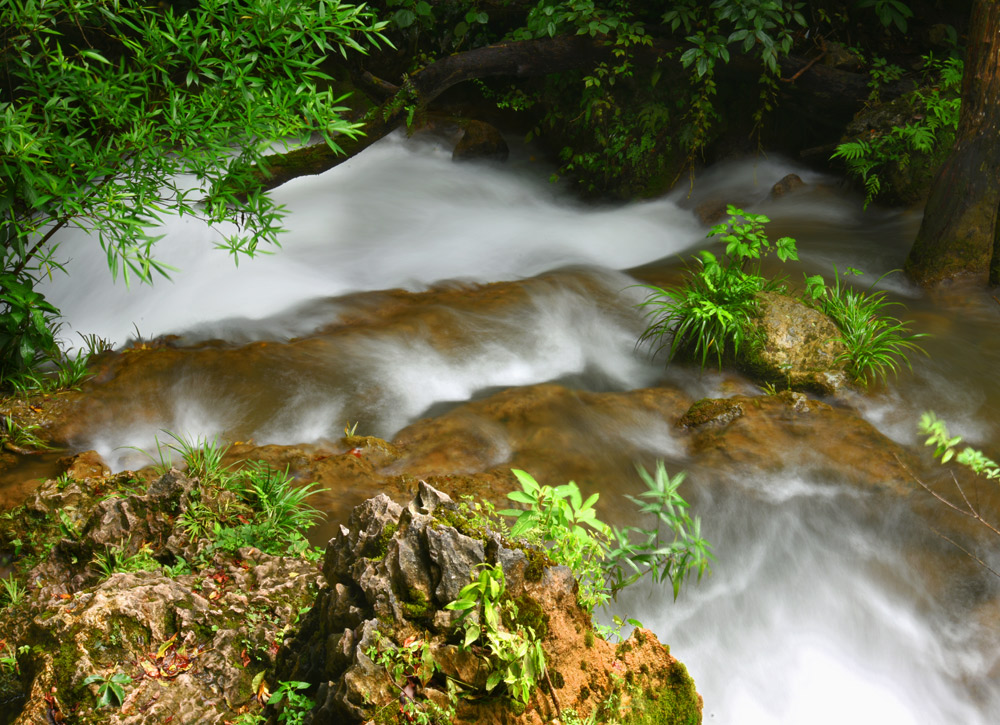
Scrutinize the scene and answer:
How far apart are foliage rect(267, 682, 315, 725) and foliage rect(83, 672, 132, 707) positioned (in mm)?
444

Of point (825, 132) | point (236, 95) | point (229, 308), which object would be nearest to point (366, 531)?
point (236, 95)

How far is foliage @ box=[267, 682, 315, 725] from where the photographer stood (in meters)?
2.15

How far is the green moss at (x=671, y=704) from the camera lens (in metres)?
2.31

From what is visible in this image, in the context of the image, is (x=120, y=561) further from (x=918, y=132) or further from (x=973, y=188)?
(x=918, y=132)

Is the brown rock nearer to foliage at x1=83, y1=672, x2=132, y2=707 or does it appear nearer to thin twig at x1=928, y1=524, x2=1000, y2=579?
thin twig at x1=928, y1=524, x2=1000, y2=579

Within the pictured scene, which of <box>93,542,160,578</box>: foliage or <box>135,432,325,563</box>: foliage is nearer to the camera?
→ <box>93,542,160,578</box>: foliage

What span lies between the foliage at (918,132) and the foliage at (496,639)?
21.1 feet

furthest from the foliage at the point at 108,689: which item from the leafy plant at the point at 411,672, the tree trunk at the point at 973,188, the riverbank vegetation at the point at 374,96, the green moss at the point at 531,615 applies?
the tree trunk at the point at 973,188

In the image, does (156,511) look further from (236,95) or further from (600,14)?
(600,14)

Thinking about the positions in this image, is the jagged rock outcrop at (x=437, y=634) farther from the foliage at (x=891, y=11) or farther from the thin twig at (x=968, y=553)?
the foliage at (x=891, y=11)

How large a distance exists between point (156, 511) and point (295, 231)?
191 inches

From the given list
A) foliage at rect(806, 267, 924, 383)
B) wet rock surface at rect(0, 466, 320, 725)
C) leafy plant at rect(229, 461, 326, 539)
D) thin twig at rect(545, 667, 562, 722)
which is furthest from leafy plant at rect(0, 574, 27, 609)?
foliage at rect(806, 267, 924, 383)

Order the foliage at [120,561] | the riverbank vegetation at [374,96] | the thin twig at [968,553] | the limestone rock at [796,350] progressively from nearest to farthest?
the foliage at [120,561], the thin twig at [968,553], the riverbank vegetation at [374,96], the limestone rock at [796,350]

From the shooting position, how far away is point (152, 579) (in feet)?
8.85
